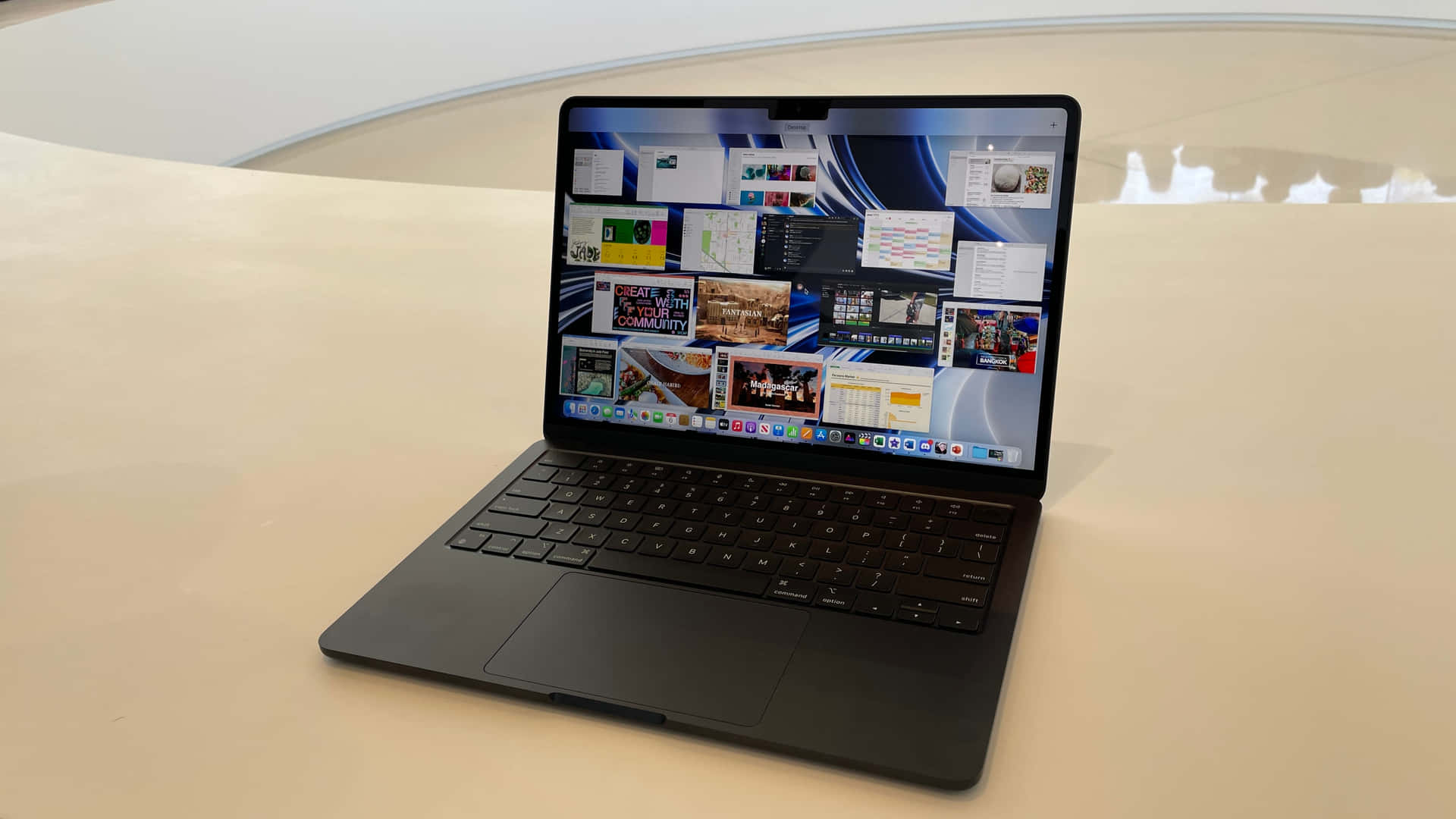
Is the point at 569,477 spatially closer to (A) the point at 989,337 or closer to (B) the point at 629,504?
(B) the point at 629,504

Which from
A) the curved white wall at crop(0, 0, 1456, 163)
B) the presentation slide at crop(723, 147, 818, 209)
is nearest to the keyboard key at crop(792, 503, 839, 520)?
the presentation slide at crop(723, 147, 818, 209)

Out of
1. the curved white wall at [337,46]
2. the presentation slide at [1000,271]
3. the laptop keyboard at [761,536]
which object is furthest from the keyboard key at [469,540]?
the curved white wall at [337,46]

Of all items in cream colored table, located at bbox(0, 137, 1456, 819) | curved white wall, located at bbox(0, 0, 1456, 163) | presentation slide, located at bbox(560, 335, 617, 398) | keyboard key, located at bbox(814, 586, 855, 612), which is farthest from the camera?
curved white wall, located at bbox(0, 0, 1456, 163)

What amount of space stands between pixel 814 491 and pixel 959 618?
0.15m

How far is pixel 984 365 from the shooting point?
2.23 ft

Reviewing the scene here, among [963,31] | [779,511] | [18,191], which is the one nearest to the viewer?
[779,511]

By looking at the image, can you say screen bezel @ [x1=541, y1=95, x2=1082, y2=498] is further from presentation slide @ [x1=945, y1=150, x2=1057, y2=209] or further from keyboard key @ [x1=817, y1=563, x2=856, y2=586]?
keyboard key @ [x1=817, y1=563, x2=856, y2=586]

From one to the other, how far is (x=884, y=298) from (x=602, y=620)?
29 cm

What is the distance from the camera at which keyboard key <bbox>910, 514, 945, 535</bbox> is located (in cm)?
62

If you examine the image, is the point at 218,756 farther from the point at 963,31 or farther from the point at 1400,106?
the point at 963,31

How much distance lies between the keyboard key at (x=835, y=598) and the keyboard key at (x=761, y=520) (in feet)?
0.24

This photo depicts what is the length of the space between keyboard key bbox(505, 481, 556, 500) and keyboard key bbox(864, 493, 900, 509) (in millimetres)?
202

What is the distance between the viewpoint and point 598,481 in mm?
688

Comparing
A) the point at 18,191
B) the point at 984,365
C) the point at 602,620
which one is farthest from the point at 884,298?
the point at 18,191
